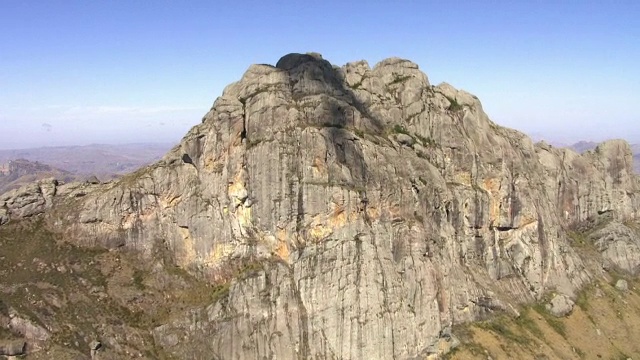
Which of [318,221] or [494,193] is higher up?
[494,193]

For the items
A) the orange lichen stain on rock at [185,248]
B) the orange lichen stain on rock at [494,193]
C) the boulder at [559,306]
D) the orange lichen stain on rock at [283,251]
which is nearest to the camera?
the orange lichen stain on rock at [283,251]

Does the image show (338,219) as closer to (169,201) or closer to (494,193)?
(169,201)

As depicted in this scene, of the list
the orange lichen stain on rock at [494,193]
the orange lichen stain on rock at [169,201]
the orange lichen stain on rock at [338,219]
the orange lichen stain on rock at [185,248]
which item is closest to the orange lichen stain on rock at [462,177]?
the orange lichen stain on rock at [494,193]

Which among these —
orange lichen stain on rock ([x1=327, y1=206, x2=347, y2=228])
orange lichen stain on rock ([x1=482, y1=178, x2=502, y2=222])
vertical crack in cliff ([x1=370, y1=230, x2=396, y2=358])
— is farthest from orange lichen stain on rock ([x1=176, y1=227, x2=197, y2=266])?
orange lichen stain on rock ([x1=482, y1=178, x2=502, y2=222])

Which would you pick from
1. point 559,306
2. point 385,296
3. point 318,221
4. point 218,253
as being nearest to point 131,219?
point 218,253

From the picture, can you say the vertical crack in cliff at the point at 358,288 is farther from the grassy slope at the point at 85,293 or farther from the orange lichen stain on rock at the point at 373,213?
the grassy slope at the point at 85,293

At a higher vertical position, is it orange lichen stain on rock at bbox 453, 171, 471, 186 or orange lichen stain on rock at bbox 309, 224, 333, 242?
orange lichen stain on rock at bbox 453, 171, 471, 186

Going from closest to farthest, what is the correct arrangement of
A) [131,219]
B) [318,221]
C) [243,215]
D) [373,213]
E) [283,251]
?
[318,221] < [283,251] < [373,213] < [243,215] < [131,219]

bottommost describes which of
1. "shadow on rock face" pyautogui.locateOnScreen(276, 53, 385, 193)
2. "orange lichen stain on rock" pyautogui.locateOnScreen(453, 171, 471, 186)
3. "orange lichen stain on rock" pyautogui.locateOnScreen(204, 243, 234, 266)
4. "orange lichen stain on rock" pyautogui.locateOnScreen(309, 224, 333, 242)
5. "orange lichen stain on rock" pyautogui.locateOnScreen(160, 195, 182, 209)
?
"orange lichen stain on rock" pyautogui.locateOnScreen(204, 243, 234, 266)

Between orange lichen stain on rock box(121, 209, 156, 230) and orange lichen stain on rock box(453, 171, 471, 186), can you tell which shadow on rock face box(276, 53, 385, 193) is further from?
orange lichen stain on rock box(121, 209, 156, 230)

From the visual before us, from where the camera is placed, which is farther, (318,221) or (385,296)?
(318,221)
